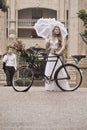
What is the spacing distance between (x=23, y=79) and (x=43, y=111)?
378cm

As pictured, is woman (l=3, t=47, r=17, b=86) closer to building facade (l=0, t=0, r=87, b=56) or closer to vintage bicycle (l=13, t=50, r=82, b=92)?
vintage bicycle (l=13, t=50, r=82, b=92)

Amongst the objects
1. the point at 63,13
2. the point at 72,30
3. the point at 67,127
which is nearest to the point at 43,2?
the point at 63,13

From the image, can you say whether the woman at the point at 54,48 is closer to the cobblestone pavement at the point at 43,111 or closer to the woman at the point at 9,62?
the cobblestone pavement at the point at 43,111

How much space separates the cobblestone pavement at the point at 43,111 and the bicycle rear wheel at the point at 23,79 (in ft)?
1.62

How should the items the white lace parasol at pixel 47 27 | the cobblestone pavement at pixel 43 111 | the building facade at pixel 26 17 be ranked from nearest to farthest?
the cobblestone pavement at pixel 43 111
the white lace parasol at pixel 47 27
the building facade at pixel 26 17

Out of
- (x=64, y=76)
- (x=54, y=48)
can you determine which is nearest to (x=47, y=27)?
(x=54, y=48)

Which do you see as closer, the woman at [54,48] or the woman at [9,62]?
the woman at [54,48]

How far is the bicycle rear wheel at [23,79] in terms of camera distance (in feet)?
45.6

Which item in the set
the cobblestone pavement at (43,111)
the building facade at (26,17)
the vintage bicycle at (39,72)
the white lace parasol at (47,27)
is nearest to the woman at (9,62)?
the white lace parasol at (47,27)

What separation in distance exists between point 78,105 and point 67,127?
2158 millimetres

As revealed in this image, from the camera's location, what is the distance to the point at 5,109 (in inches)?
422

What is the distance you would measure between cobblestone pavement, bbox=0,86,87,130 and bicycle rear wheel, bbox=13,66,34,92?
49 cm

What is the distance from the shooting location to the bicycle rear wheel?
13906 millimetres

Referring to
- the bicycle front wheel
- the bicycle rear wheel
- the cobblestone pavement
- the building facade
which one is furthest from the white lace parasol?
the building facade
